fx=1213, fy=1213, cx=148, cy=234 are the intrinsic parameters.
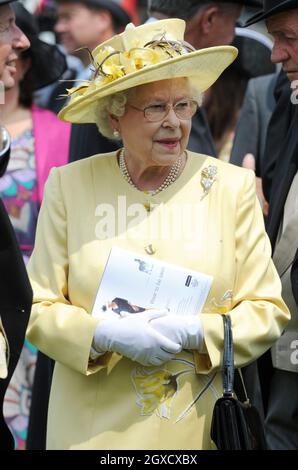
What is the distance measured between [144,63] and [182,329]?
98 centimetres

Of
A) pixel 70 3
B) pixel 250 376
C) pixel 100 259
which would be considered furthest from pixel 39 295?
pixel 70 3

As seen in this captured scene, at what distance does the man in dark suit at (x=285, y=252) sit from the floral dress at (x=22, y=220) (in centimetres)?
180

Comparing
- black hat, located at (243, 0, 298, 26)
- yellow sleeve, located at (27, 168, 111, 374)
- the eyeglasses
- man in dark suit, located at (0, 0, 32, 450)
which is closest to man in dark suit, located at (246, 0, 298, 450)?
black hat, located at (243, 0, 298, 26)

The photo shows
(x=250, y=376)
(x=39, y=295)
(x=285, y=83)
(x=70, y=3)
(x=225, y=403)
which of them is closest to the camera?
(x=225, y=403)

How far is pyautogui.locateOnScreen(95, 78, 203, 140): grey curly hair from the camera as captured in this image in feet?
14.7

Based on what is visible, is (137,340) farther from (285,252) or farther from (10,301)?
(285,252)

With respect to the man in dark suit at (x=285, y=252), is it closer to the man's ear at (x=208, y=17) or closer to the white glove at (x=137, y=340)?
the white glove at (x=137, y=340)

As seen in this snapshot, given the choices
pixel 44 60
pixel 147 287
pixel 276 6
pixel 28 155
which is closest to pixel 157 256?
pixel 147 287

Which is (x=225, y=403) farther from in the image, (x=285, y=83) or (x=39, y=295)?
(x=285, y=83)

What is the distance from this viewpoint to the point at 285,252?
4.85 meters

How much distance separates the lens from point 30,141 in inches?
262

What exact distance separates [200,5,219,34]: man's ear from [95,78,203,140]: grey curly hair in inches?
71.4
